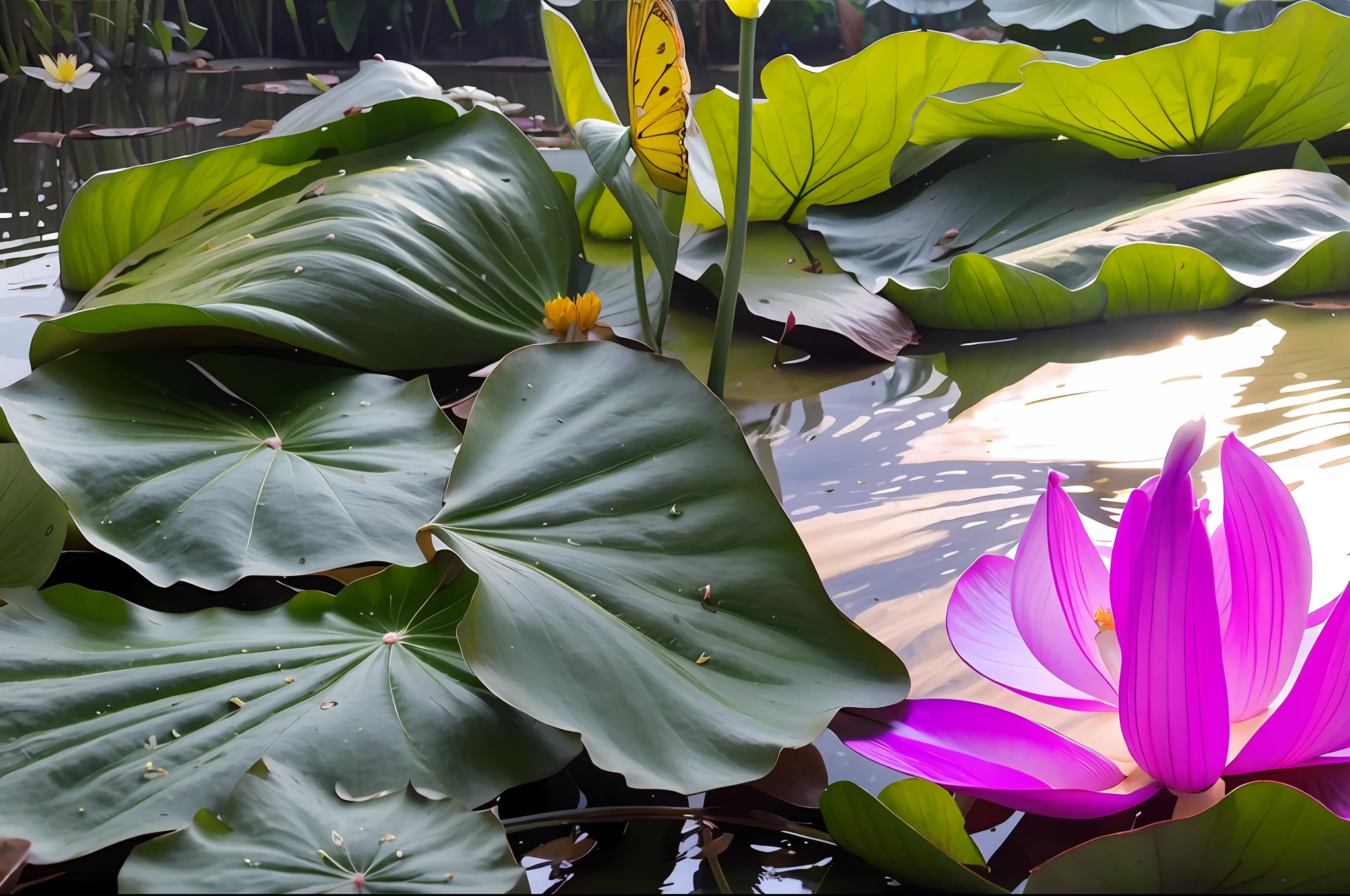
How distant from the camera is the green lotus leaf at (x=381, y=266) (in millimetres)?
505

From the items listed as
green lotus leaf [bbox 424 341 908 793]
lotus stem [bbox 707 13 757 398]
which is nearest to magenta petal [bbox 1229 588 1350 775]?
green lotus leaf [bbox 424 341 908 793]

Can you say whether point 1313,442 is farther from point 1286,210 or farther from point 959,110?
point 959,110

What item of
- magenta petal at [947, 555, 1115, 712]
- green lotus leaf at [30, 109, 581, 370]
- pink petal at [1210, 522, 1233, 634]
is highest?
green lotus leaf at [30, 109, 581, 370]

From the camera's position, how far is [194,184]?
2.07ft

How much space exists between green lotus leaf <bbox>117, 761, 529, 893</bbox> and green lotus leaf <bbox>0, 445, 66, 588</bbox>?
0.57ft

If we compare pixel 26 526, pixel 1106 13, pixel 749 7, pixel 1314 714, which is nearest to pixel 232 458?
pixel 26 526

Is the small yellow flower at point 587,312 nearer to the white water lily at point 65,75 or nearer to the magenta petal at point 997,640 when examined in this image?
the magenta petal at point 997,640

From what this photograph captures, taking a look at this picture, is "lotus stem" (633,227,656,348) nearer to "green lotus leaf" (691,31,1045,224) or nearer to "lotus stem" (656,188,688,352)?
"lotus stem" (656,188,688,352)

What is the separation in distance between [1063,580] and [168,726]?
0.99 feet

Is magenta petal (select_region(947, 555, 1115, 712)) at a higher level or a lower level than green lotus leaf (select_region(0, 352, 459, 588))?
lower

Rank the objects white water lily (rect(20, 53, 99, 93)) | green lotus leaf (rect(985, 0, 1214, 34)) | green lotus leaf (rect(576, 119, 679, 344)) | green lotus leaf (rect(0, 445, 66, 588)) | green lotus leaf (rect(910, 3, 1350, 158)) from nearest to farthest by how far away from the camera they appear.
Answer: green lotus leaf (rect(0, 445, 66, 588)), green lotus leaf (rect(576, 119, 679, 344)), green lotus leaf (rect(910, 3, 1350, 158)), green lotus leaf (rect(985, 0, 1214, 34)), white water lily (rect(20, 53, 99, 93))

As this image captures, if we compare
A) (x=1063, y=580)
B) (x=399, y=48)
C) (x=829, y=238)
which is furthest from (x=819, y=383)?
(x=399, y=48)

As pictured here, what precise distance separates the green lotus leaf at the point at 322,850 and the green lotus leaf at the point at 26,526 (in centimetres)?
17

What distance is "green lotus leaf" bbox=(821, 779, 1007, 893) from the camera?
0.27 m
